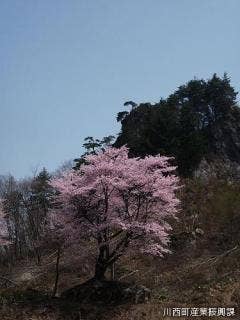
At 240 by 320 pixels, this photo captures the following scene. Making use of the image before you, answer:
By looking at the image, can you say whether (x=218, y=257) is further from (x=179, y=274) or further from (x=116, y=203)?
(x=116, y=203)

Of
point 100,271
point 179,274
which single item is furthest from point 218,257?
point 100,271

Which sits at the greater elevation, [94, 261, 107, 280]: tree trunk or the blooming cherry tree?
the blooming cherry tree

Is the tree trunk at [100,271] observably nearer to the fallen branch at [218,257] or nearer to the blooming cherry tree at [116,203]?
the blooming cherry tree at [116,203]

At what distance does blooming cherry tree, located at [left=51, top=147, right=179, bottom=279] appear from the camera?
19.8 meters

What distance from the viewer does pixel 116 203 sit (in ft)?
66.5

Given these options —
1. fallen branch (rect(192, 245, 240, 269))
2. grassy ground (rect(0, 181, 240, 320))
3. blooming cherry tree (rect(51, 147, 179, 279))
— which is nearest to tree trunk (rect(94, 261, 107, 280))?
blooming cherry tree (rect(51, 147, 179, 279))

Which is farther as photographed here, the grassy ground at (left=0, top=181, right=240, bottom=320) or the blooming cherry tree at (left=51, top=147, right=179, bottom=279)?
the blooming cherry tree at (left=51, top=147, right=179, bottom=279)

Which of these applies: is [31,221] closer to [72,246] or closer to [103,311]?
[72,246]

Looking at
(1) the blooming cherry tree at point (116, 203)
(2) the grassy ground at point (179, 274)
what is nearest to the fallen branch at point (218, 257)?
(2) the grassy ground at point (179, 274)

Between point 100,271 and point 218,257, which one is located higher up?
point 218,257

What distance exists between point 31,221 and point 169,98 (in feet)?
63.5

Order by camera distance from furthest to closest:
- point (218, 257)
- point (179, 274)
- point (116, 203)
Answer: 1. point (218, 257)
2. point (179, 274)
3. point (116, 203)

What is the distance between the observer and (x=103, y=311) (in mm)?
17812

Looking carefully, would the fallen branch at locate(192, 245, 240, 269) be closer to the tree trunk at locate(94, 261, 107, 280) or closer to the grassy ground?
the grassy ground
